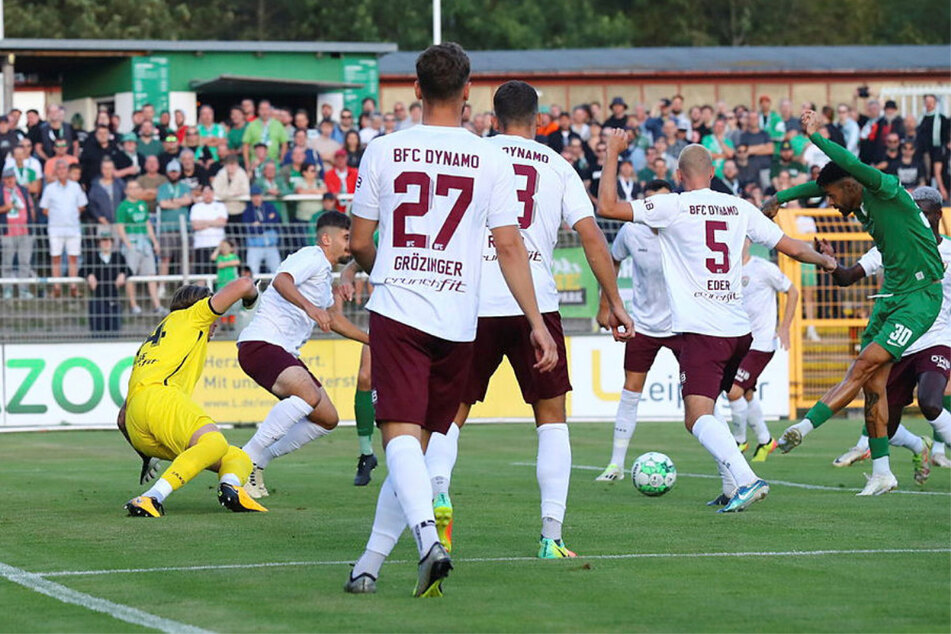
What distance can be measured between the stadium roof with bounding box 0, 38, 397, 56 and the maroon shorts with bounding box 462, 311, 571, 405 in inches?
871

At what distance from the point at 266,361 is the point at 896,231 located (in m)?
4.69

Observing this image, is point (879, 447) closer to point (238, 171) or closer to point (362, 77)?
point (238, 171)

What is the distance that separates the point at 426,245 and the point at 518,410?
1502 centimetres

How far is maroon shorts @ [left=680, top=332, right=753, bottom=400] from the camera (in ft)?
36.0

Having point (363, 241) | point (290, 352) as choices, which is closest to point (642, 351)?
point (290, 352)

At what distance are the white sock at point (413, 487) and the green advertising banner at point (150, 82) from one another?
23.6m

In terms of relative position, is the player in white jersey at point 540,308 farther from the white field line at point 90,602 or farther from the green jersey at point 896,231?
the green jersey at point 896,231

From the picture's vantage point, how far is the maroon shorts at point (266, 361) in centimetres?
1256

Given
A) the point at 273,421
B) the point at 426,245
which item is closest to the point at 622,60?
the point at 273,421

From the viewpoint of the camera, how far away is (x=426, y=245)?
7312mm

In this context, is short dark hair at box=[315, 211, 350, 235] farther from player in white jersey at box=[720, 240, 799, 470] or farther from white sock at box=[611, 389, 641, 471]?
player in white jersey at box=[720, 240, 799, 470]

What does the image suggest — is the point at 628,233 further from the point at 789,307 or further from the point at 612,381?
the point at 612,381

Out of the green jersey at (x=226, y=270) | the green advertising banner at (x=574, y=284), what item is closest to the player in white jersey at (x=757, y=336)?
the green advertising banner at (x=574, y=284)

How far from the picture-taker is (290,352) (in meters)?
12.9
